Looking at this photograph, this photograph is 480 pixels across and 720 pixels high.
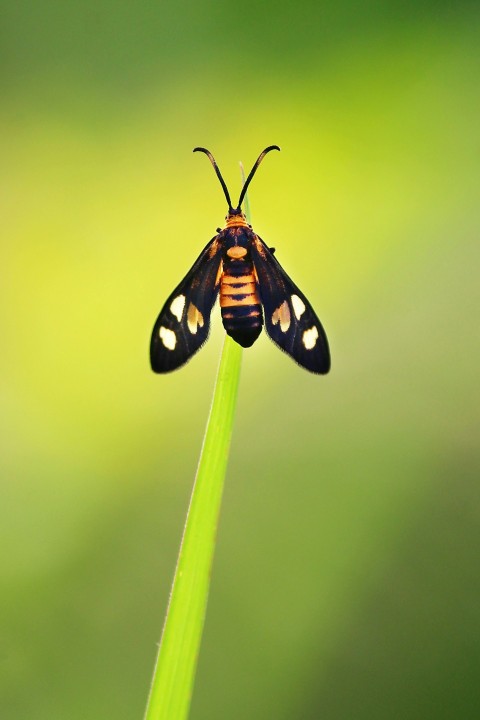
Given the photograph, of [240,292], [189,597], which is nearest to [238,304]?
[240,292]

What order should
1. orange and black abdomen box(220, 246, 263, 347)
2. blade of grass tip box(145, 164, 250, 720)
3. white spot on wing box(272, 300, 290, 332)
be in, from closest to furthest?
1. blade of grass tip box(145, 164, 250, 720)
2. orange and black abdomen box(220, 246, 263, 347)
3. white spot on wing box(272, 300, 290, 332)

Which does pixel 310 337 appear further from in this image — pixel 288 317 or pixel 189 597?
pixel 189 597

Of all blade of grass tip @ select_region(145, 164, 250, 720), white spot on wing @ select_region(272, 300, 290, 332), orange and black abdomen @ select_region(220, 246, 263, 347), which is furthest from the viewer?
white spot on wing @ select_region(272, 300, 290, 332)

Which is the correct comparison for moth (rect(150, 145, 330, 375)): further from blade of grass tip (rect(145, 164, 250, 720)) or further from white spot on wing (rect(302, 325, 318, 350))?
blade of grass tip (rect(145, 164, 250, 720))

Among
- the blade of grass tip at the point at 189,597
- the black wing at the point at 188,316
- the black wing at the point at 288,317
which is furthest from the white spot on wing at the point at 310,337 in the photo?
the blade of grass tip at the point at 189,597

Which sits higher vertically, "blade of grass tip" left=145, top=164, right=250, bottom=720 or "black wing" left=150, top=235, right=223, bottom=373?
"black wing" left=150, top=235, right=223, bottom=373

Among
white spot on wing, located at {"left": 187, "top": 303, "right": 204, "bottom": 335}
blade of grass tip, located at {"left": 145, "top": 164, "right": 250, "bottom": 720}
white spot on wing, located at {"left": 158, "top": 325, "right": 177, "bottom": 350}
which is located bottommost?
blade of grass tip, located at {"left": 145, "top": 164, "right": 250, "bottom": 720}

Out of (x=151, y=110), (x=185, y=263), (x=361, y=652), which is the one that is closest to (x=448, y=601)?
(x=361, y=652)

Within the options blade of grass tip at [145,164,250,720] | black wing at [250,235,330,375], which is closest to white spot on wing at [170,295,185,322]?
black wing at [250,235,330,375]
